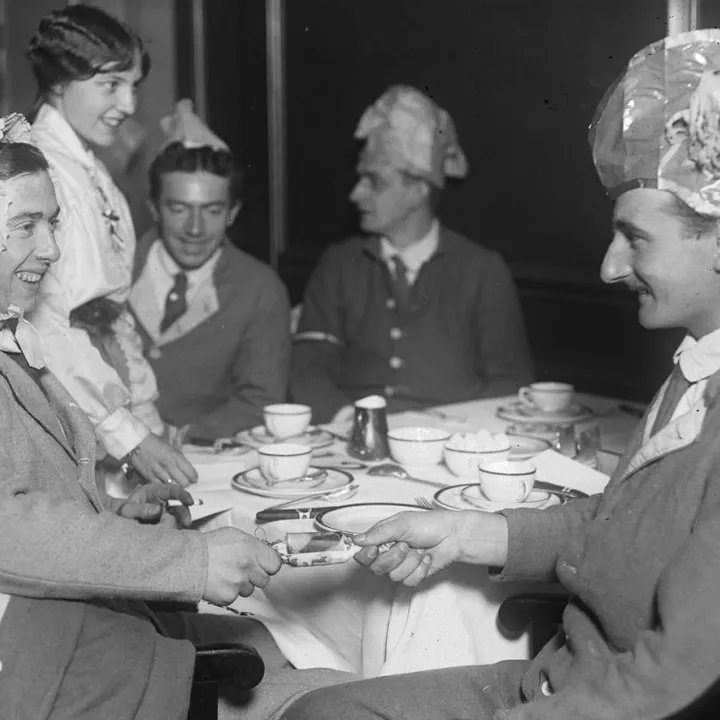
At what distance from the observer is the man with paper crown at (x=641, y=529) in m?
1.38

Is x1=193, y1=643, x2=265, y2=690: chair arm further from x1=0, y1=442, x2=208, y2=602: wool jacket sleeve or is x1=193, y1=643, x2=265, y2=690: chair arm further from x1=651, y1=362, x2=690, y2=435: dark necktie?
x1=651, y1=362, x2=690, y2=435: dark necktie

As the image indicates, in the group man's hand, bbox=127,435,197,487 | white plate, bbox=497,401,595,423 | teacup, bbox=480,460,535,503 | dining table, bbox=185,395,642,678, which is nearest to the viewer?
dining table, bbox=185,395,642,678

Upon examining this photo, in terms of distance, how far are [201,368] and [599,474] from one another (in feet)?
5.75

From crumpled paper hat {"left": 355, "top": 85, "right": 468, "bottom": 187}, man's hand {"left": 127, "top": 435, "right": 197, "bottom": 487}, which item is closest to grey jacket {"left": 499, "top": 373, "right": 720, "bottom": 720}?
man's hand {"left": 127, "top": 435, "right": 197, "bottom": 487}

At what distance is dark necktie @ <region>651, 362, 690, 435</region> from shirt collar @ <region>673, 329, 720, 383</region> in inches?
1.8

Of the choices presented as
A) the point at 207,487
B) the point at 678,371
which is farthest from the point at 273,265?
the point at 678,371

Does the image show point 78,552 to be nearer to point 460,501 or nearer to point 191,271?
point 460,501

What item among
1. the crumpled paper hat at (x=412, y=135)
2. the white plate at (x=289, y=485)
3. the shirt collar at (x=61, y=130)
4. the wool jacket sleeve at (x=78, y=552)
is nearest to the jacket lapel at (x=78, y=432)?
the wool jacket sleeve at (x=78, y=552)

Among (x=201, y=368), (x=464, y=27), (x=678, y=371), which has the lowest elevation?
(x=201, y=368)

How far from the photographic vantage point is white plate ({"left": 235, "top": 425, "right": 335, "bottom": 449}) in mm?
2457

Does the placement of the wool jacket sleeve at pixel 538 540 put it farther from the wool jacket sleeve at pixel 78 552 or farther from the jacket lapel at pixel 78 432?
the jacket lapel at pixel 78 432

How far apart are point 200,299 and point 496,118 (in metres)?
1.28

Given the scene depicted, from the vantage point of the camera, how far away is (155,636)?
1640mm

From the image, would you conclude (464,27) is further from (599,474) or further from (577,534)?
(577,534)
